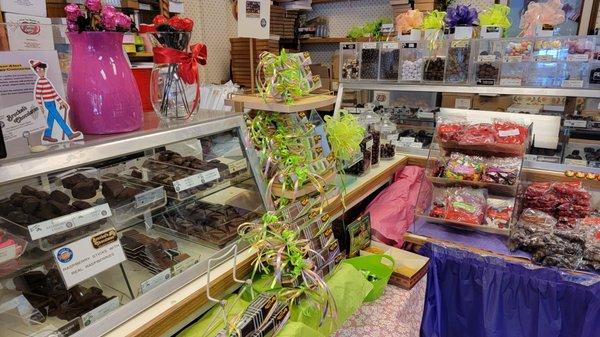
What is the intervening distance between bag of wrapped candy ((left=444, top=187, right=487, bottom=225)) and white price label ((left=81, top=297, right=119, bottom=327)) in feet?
4.82

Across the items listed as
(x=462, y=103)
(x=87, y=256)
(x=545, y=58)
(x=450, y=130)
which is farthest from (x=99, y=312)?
(x=462, y=103)

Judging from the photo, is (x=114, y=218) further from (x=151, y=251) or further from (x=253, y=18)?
(x=253, y=18)

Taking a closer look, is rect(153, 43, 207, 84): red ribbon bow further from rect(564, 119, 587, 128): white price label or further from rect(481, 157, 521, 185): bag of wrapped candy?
rect(564, 119, 587, 128): white price label

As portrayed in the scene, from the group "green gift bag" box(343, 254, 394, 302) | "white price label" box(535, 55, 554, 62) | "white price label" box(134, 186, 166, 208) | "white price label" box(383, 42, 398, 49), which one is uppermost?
"white price label" box(383, 42, 398, 49)

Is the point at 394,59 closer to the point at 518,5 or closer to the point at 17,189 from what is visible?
the point at 17,189

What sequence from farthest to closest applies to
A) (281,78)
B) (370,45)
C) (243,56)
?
1. (243,56)
2. (370,45)
3. (281,78)

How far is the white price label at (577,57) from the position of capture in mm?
1860

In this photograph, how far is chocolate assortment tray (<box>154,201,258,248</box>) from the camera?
47.3 inches

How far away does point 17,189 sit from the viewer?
2.90 feet

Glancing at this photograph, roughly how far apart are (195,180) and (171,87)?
0.94ft

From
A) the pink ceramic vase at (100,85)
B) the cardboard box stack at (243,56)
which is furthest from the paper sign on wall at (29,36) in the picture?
the cardboard box stack at (243,56)

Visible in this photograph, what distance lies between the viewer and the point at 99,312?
0.85 m

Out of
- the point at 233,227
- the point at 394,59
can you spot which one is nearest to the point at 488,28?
the point at 394,59

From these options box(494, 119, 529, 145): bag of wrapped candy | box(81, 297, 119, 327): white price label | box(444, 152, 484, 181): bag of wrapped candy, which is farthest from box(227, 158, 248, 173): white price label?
box(494, 119, 529, 145): bag of wrapped candy
